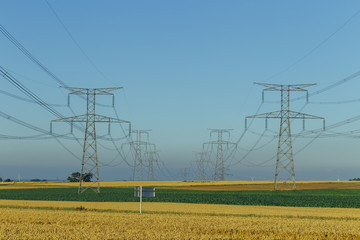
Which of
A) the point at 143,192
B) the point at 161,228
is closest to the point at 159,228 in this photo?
the point at 161,228

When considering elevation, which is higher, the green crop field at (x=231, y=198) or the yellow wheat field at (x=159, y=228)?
the yellow wheat field at (x=159, y=228)

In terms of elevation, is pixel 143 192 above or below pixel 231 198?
above

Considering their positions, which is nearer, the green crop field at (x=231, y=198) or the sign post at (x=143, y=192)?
the sign post at (x=143, y=192)

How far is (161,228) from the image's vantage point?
3050 cm

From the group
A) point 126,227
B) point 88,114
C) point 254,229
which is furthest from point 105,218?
point 88,114

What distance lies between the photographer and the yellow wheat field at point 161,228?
27.2 meters

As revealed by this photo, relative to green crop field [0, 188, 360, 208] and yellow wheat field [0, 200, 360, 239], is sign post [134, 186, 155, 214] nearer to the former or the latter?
yellow wheat field [0, 200, 360, 239]

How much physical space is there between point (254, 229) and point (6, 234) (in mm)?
15819

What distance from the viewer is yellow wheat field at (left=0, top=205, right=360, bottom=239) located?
89.3 ft

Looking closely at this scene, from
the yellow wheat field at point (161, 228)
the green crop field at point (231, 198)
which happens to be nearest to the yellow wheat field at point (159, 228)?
the yellow wheat field at point (161, 228)

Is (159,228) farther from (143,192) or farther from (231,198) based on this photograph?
(231,198)

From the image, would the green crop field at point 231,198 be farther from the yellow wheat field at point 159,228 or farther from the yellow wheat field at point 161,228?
the yellow wheat field at point 161,228

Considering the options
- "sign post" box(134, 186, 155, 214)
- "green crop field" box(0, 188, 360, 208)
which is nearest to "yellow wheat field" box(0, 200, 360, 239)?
"sign post" box(134, 186, 155, 214)

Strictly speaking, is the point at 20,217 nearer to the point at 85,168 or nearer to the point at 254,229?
the point at 254,229
